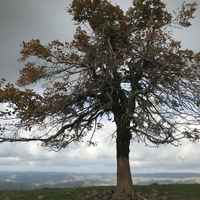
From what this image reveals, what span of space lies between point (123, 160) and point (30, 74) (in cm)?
723

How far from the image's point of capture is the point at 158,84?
24938 millimetres

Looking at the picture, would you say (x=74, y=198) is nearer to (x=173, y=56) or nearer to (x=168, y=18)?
(x=173, y=56)

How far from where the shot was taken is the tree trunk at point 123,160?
2581 centimetres

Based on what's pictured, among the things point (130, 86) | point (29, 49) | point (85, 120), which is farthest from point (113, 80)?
point (29, 49)

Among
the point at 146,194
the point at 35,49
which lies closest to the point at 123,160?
the point at 146,194

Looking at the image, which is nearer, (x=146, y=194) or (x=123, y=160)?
(x=123, y=160)

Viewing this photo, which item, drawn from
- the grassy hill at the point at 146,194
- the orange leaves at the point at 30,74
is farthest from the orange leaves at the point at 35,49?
the grassy hill at the point at 146,194

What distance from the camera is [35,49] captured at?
26.4 m

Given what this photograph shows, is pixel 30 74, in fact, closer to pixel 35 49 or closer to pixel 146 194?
pixel 35 49

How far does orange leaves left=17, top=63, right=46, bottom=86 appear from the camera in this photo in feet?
85.0

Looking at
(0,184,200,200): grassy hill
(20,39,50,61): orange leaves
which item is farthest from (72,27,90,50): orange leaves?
(0,184,200,200): grassy hill

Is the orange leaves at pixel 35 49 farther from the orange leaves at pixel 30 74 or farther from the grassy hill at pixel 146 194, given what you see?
the grassy hill at pixel 146 194

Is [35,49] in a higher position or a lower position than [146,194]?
higher

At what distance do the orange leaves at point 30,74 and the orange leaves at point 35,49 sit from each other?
2.40 ft
